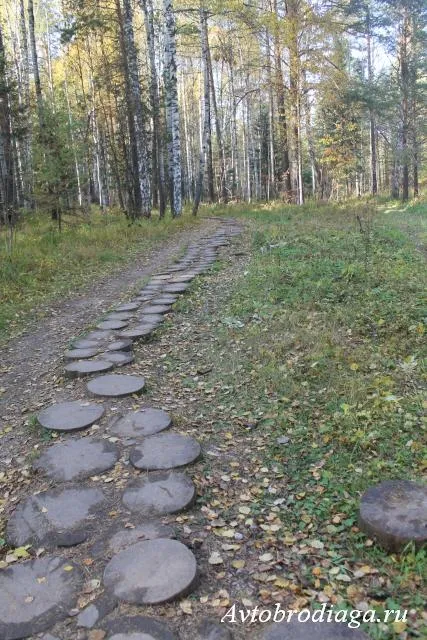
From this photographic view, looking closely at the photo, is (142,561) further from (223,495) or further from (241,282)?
(241,282)

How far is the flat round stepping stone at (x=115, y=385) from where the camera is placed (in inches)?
160

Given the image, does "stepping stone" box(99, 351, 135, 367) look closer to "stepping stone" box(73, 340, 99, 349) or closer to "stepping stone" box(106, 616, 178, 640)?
"stepping stone" box(73, 340, 99, 349)

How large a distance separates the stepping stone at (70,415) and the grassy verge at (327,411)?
929mm

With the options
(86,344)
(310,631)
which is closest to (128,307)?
(86,344)

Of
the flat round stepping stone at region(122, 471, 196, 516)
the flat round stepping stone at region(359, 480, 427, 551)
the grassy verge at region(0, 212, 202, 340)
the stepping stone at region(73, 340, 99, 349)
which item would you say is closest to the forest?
the grassy verge at region(0, 212, 202, 340)

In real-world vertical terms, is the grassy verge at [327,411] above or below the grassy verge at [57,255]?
below

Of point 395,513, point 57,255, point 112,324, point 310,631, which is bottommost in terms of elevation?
point 310,631

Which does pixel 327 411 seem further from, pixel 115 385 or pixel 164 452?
pixel 115 385

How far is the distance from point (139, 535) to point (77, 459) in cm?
88

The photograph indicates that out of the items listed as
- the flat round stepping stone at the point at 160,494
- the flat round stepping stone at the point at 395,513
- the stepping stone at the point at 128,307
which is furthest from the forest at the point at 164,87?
the flat round stepping stone at the point at 395,513

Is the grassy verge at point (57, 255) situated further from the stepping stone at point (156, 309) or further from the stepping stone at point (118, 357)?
the stepping stone at point (118, 357)

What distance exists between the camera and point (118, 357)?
4820 millimetres

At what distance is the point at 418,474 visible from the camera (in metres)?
2.95

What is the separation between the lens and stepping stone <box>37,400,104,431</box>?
3.61 meters
